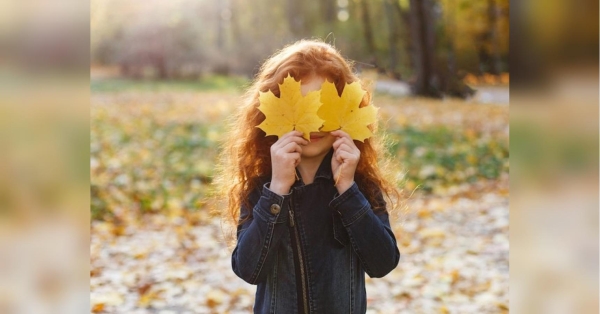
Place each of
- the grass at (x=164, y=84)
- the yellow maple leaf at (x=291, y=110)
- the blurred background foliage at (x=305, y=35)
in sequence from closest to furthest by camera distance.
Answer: the yellow maple leaf at (x=291, y=110)
the blurred background foliage at (x=305, y=35)
the grass at (x=164, y=84)

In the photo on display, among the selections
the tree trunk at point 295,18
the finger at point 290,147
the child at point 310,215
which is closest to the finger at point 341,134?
the child at point 310,215

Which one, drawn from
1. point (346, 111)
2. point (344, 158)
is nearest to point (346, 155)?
point (344, 158)

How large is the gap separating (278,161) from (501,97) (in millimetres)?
13166

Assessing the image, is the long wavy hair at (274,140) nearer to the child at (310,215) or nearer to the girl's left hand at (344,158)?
the child at (310,215)

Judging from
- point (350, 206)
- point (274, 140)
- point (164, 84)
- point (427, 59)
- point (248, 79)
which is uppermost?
point (274, 140)

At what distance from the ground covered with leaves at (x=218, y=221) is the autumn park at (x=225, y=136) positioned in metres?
0.02

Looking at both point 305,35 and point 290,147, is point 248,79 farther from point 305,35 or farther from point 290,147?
point 305,35

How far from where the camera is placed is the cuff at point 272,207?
167 cm

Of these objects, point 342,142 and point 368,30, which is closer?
point 342,142

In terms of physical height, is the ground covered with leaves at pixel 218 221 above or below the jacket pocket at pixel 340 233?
below

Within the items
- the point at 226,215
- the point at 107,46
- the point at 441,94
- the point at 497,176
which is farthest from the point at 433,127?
the point at 107,46

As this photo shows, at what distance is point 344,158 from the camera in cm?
168

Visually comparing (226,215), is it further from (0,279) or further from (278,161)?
(0,279)

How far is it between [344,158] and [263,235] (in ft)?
1.01
